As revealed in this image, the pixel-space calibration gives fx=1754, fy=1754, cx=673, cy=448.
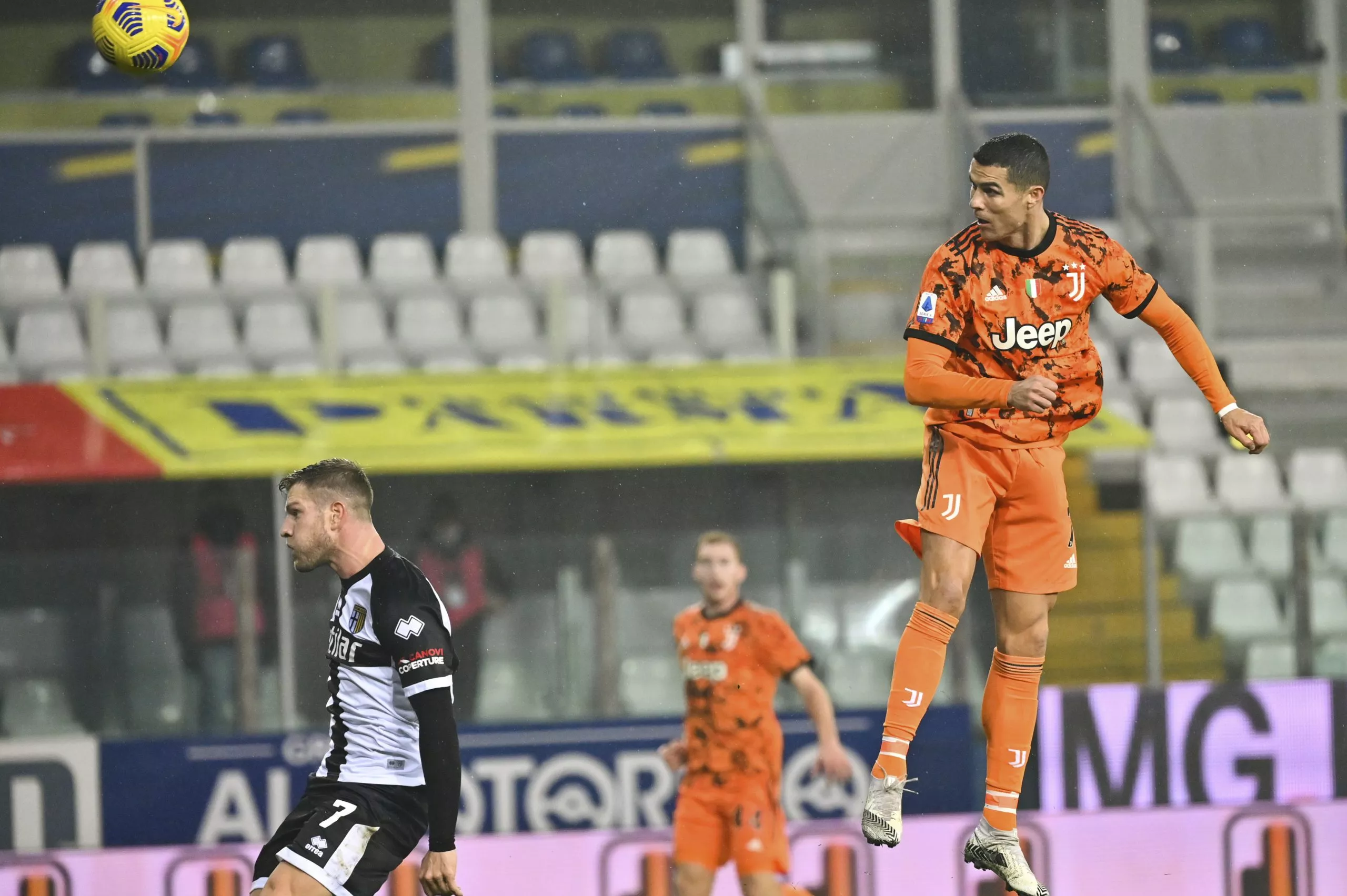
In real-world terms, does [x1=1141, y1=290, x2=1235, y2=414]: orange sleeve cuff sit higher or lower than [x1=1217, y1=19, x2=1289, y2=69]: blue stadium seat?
lower

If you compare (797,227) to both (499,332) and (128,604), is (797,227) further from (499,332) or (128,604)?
(128,604)

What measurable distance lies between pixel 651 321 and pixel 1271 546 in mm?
3225

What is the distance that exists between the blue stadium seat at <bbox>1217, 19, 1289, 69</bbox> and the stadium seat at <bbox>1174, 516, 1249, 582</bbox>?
3.34 meters

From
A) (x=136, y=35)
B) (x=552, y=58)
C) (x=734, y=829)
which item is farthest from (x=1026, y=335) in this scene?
(x=552, y=58)

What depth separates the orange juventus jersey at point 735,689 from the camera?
6.30 metres

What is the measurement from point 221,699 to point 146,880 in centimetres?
121

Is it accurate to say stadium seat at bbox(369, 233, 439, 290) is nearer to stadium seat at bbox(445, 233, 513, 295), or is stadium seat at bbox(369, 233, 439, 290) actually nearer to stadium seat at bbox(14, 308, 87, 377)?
stadium seat at bbox(445, 233, 513, 295)

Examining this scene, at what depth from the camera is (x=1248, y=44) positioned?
34.9 feet

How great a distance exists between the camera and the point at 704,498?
322 inches

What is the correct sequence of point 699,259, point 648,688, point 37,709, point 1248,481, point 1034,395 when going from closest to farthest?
1. point 1034,395
2. point 37,709
3. point 648,688
4. point 1248,481
5. point 699,259

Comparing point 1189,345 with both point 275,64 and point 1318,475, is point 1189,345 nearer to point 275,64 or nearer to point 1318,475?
point 1318,475

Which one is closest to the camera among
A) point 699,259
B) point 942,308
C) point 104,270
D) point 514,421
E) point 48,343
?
point 942,308

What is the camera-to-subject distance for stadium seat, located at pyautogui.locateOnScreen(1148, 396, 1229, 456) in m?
9.41

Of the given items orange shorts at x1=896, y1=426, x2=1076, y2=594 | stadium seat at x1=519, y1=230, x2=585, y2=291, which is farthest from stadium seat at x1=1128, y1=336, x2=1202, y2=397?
orange shorts at x1=896, y1=426, x2=1076, y2=594
